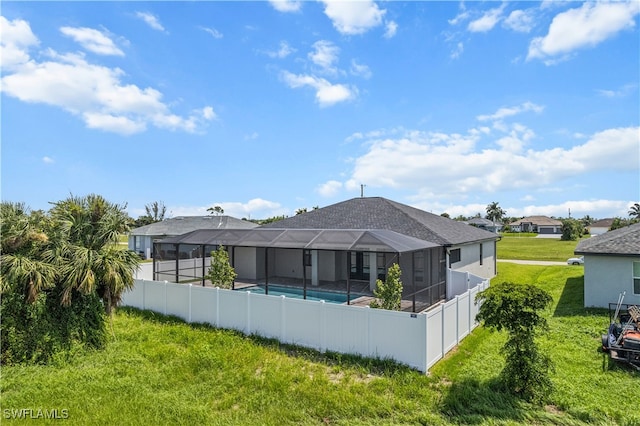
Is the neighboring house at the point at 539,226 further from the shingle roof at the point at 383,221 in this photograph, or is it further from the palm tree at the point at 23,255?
the palm tree at the point at 23,255

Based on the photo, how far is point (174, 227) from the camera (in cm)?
3512

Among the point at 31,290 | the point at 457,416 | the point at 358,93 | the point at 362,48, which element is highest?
the point at 362,48

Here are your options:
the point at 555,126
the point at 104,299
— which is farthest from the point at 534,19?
the point at 104,299

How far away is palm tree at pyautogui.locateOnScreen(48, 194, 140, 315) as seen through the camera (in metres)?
8.27

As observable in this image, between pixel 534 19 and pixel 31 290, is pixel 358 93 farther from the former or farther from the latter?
pixel 31 290

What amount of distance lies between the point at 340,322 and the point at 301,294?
711 centimetres

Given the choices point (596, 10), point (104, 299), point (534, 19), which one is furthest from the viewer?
point (534, 19)

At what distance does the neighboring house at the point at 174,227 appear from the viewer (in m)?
33.9

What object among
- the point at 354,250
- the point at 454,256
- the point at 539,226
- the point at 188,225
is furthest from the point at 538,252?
the point at 539,226

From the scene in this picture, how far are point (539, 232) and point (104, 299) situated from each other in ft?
305

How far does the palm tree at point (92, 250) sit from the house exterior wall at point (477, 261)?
13417mm

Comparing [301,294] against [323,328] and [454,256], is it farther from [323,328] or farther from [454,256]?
[454,256]

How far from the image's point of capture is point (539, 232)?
274ft

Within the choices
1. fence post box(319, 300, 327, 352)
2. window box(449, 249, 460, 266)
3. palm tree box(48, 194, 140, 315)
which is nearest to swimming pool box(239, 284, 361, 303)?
window box(449, 249, 460, 266)
